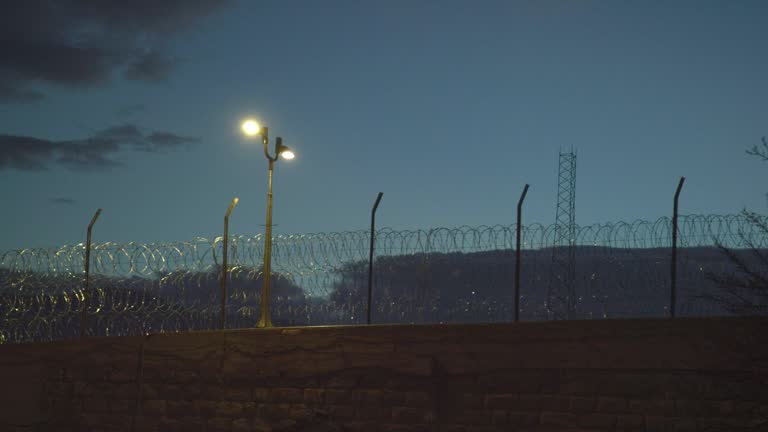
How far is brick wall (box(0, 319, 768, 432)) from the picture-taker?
8.34m

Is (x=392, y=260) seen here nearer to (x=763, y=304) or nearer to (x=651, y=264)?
(x=651, y=264)

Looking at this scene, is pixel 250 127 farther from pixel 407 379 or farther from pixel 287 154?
pixel 407 379

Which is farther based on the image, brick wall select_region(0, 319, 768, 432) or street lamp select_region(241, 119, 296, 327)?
street lamp select_region(241, 119, 296, 327)

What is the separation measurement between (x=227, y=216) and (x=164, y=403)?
2841mm

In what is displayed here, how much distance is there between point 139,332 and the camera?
12867 mm

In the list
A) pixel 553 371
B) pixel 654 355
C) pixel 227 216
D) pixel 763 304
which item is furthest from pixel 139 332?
pixel 763 304

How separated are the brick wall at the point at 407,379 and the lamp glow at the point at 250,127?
3.37 metres

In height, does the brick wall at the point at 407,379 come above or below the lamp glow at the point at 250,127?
below

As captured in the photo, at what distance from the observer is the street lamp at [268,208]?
1298 centimetres

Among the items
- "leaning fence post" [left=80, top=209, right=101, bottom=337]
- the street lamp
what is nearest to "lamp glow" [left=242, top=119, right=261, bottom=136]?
the street lamp

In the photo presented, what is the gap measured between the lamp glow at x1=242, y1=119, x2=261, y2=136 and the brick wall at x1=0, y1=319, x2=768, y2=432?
11.0ft

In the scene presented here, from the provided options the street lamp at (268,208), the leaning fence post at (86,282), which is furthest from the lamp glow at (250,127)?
the leaning fence post at (86,282)

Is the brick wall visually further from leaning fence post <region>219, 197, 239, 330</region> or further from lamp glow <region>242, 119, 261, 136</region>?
lamp glow <region>242, 119, 261, 136</region>

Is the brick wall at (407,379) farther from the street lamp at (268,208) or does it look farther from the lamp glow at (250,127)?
the lamp glow at (250,127)
